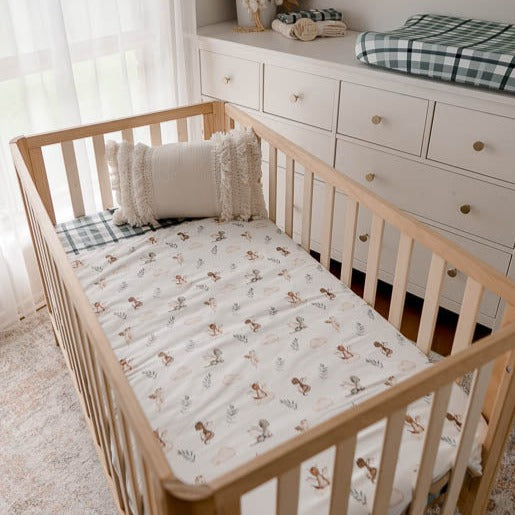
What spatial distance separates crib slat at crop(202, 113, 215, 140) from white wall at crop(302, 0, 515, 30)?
771 mm

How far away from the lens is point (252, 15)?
248 cm

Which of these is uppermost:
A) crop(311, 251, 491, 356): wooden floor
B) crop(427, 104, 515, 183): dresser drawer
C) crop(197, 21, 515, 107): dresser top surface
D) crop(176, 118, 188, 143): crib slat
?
crop(197, 21, 515, 107): dresser top surface

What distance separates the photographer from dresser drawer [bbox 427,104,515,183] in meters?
1.79

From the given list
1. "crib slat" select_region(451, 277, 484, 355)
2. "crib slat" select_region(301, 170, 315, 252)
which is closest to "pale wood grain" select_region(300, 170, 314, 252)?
"crib slat" select_region(301, 170, 315, 252)

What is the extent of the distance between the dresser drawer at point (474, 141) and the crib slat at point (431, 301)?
0.55 m

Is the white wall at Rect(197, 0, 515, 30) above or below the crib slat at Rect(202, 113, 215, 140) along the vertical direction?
above

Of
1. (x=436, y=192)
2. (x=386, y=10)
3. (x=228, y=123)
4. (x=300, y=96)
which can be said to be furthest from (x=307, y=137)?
(x=386, y=10)

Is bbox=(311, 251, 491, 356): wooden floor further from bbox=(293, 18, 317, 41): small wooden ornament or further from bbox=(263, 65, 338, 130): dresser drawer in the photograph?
bbox=(293, 18, 317, 41): small wooden ornament

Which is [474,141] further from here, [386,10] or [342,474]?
[342,474]

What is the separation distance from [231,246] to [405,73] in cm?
80

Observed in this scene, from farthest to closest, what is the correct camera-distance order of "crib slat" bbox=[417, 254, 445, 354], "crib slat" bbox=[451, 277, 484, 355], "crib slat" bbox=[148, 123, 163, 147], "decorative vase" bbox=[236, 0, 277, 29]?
"decorative vase" bbox=[236, 0, 277, 29], "crib slat" bbox=[148, 123, 163, 147], "crib slat" bbox=[417, 254, 445, 354], "crib slat" bbox=[451, 277, 484, 355]

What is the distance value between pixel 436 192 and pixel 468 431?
1.05m

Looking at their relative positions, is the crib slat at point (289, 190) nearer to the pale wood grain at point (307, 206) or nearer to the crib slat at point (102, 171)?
the pale wood grain at point (307, 206)

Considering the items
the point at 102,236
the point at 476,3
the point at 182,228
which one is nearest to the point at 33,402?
the point at 102,236
